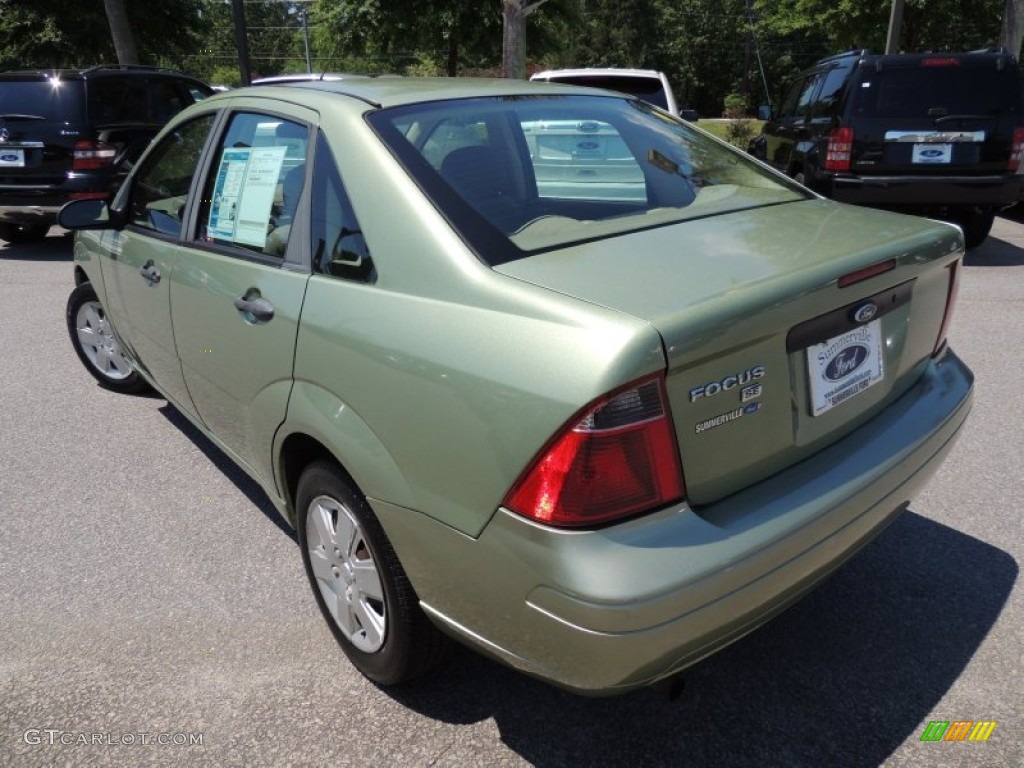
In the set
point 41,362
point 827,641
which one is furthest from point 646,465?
point 41,362

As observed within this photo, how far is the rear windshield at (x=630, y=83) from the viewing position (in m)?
8.76

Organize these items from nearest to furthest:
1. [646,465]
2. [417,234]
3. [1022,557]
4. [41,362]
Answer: [646,465] < [417,234] < [1022,557] < [41,362]

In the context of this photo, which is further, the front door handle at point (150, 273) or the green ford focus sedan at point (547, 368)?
the front door handle at point (150, 273)

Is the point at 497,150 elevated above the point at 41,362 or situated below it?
above

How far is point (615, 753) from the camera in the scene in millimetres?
2156

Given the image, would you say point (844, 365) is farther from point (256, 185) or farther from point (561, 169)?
point (256, 185)

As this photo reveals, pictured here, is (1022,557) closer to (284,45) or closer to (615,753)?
(615,753)

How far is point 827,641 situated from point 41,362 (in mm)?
5208

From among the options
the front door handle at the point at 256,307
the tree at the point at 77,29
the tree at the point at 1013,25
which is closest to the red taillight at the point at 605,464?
the front door handle at the point at 256,307

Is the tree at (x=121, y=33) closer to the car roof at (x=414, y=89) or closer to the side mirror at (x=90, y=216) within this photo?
the side mirror at (x=90, y=216)

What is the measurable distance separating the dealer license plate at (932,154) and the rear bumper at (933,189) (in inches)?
6.2

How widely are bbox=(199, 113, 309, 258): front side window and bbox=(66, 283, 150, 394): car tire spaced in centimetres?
203

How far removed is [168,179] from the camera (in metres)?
3.49

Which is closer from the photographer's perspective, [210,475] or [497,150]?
[497,150]
